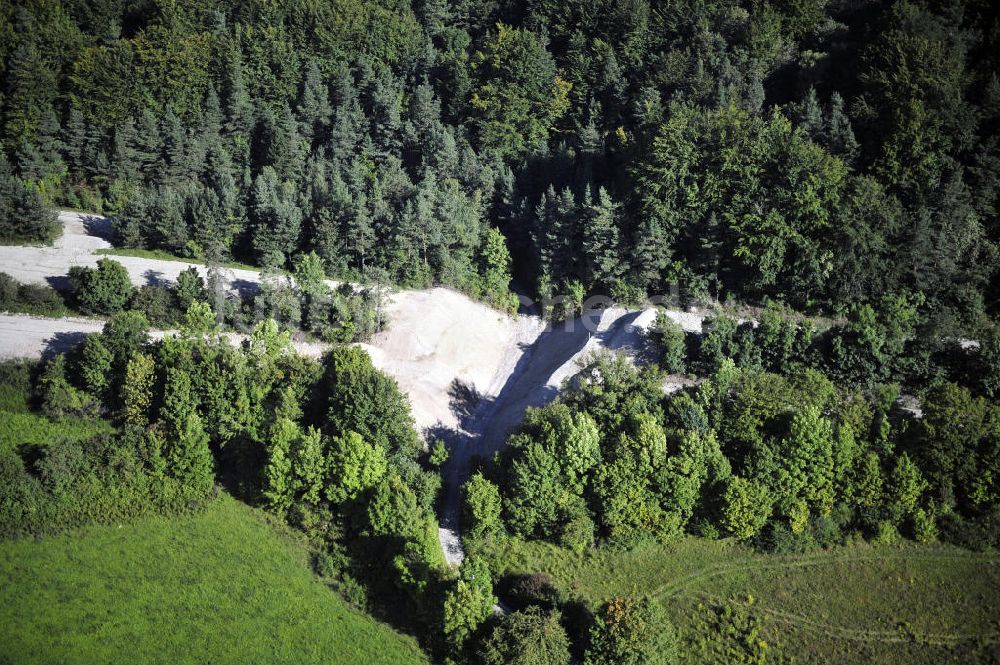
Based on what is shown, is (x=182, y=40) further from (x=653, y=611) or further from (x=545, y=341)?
(x=653, y=611)

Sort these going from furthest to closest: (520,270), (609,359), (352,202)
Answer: (520,270) → (352,202) → (609,359)

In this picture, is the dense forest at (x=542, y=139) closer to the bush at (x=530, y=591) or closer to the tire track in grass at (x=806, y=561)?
the tire track in grass at (x=806, y=561)

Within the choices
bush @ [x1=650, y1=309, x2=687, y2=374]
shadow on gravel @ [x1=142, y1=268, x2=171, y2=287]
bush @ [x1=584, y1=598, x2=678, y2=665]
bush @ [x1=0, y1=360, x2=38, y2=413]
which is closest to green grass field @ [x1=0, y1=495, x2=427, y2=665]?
bush @ [x1=584, y1=598, x2=678, y2=665]

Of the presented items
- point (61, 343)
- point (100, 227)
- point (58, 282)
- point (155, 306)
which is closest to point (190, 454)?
point (155, 306)

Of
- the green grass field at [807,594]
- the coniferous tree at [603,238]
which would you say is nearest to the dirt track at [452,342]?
the coniferous tree at [603,238]

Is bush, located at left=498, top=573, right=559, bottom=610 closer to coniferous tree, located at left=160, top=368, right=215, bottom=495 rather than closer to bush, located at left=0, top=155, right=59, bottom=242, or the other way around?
coniferous tree, located at left=160, top=368, right=215, bottom=495

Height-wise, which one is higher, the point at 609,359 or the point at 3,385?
the point at 609,359

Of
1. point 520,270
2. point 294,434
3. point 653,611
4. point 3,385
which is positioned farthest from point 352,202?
point 653,611

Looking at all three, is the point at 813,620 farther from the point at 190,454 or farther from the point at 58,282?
the point at 58,282
